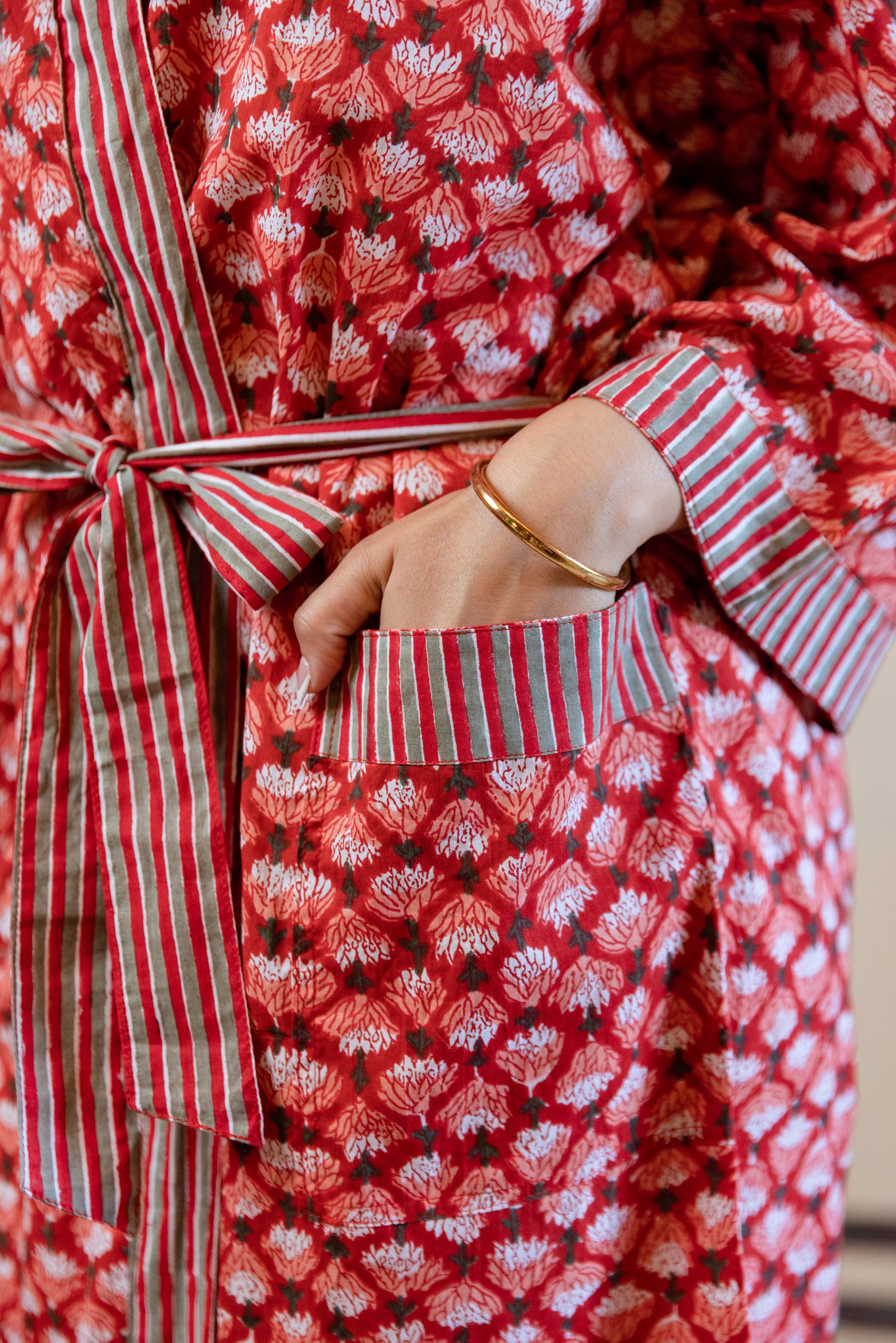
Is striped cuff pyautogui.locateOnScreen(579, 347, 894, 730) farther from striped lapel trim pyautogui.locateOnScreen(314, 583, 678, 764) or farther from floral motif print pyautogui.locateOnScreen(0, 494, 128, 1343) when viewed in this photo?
floral motif print pyautogui.locateOnScreen(0, 494, 128, 1343)

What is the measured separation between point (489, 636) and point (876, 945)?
1.06 m

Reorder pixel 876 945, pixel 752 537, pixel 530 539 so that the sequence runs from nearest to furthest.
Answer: pixel 530 539, pixel 752 537, pixel 876 945

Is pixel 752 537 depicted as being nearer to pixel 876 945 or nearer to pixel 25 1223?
pixel 25 1223

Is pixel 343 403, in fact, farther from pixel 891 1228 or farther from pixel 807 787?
pixel 891 1228

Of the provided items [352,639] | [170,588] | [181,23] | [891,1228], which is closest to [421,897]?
[352,639]

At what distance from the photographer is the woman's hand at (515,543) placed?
53 cm

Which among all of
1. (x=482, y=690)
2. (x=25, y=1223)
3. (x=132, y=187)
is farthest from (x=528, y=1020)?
(x=132, y=187)

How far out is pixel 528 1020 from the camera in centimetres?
56

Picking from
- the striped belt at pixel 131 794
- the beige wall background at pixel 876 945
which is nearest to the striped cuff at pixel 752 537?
the striped belt at pixel 131 794

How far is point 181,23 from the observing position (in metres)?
0.55

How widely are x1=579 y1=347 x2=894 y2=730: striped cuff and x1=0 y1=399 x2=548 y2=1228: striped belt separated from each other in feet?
0.35

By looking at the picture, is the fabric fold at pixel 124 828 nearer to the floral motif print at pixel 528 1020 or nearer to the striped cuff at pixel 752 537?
the floral motif print at pixel 528 1020

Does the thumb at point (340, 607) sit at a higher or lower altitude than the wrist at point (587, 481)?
lower

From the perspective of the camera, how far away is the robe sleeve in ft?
1.88
